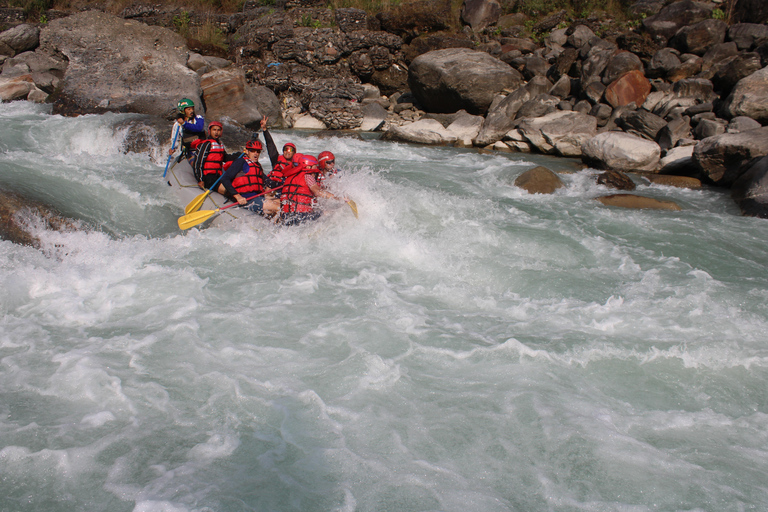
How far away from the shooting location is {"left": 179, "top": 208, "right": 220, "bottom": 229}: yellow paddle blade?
5.28 meters

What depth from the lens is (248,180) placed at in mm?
5605

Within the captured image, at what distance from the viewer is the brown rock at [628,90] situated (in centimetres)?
1085

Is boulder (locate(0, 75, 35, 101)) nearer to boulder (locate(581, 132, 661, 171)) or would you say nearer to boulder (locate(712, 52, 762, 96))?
boulder (locate(581, 132, 661, 171))

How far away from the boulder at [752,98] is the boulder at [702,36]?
3382 millimetres

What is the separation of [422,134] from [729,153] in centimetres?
584

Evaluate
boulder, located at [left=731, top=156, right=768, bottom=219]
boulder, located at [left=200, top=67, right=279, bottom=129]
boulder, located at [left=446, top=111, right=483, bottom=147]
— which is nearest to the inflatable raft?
boulder, located at [left=200, top=67, right=279, bottom=129]

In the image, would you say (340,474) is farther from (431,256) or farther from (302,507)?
(431,256)

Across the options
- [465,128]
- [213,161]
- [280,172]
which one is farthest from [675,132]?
[213,161]

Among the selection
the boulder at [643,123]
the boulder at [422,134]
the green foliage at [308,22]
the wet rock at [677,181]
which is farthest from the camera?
the green foliage at [308,22]

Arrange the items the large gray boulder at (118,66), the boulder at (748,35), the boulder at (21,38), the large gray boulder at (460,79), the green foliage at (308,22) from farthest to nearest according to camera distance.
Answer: the green foliage at (308,22) < the boulder at (21,38) < the large gray boulder at (460,79) < the boulder at (748,35) < the large gray boulder at (118,66)

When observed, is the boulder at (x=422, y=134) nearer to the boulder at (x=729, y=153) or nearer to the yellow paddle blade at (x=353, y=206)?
the boulder at (x=729, y=153)

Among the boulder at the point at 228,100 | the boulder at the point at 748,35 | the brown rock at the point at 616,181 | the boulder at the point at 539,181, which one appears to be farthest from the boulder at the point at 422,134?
the boulder at the point at 748,35

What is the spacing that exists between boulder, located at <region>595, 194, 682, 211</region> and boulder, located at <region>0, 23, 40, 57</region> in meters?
17.1

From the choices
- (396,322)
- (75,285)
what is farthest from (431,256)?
(75,285)
